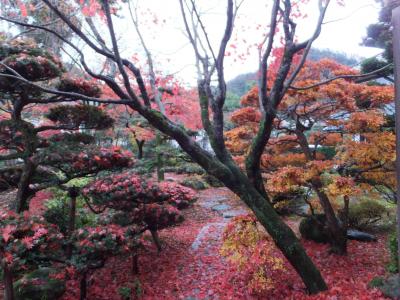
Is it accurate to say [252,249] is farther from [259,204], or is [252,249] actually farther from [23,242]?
[23,242]

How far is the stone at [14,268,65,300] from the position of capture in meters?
5.09

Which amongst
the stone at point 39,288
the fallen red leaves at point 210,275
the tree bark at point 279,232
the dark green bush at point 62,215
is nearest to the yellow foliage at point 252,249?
the fallen red leaves at point 210,275

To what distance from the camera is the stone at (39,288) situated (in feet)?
16.7

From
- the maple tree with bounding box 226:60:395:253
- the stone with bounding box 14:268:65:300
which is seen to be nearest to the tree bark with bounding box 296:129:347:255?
the maple tree with bounding box 226:60:395:253

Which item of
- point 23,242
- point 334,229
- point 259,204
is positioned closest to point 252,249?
point 259,204

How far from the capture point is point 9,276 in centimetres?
459

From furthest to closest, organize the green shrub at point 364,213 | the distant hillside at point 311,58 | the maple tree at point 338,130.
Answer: the distant hillside at point 311,58
the green shrub at point 364,213
the maple tree at point 338,130

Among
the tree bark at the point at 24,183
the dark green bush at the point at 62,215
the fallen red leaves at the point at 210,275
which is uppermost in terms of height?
the tree bark at the point at 24,183

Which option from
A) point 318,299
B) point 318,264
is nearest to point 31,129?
point 318,299

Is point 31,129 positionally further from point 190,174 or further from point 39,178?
point 190,174

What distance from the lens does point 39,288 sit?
204 inches

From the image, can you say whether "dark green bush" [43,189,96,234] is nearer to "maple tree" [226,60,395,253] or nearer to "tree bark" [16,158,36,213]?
"tree bark" [16,158,36,213]

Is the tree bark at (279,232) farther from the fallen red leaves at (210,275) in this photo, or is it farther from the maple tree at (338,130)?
the maple tree at (338,130)

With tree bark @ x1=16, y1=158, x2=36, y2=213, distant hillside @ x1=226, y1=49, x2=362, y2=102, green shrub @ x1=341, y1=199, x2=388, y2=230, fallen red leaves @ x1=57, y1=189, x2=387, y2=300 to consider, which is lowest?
fallen red leaves @ x1=57, y1=189, x2=387, y2=300
